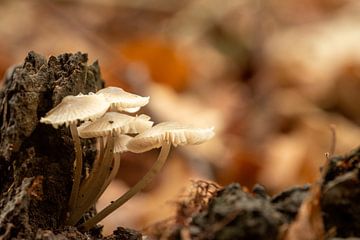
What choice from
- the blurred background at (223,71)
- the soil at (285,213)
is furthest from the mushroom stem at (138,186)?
the blurred background at (223,71)

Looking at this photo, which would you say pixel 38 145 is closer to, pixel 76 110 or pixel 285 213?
pixel 76 110

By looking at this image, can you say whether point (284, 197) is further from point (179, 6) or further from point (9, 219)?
point (179, 6)

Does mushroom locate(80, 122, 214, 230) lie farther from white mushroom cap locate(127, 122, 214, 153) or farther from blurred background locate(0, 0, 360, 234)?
blurred background locate(0, 0, 360, 234)

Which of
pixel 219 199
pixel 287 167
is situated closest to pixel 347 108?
pixel 287 167

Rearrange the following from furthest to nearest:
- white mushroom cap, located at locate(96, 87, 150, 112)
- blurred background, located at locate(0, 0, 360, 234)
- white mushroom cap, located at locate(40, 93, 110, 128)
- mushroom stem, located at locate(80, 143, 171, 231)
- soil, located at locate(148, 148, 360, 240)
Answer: blurred background, located at locate(0, 0, 360, 234), mushroom stem, located at locate(80, 143, 171, 231), white mushroom cap, located at locate(96, 87, 150, 112), white mushroom cap, located at locate(40, 93, 110, 128), soil, located at locate(148, 148, 360, 240)

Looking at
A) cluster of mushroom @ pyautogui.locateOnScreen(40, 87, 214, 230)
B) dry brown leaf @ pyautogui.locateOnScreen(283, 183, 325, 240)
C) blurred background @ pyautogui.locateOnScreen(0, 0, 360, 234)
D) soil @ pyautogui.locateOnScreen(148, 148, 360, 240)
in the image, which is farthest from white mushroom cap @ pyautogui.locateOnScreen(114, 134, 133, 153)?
blurred background @ pyautogui.locateOnScreen(0, 0, 360, 234)

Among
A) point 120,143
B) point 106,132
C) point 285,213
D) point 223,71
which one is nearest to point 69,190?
point 120,143

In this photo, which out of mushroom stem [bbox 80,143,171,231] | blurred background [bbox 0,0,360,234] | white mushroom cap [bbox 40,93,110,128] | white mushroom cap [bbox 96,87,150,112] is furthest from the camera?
blurred background [bbox 0,0,360,234]

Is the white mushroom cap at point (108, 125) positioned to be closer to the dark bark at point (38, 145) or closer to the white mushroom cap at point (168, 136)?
the white mushroom cap at point (168, 136)
